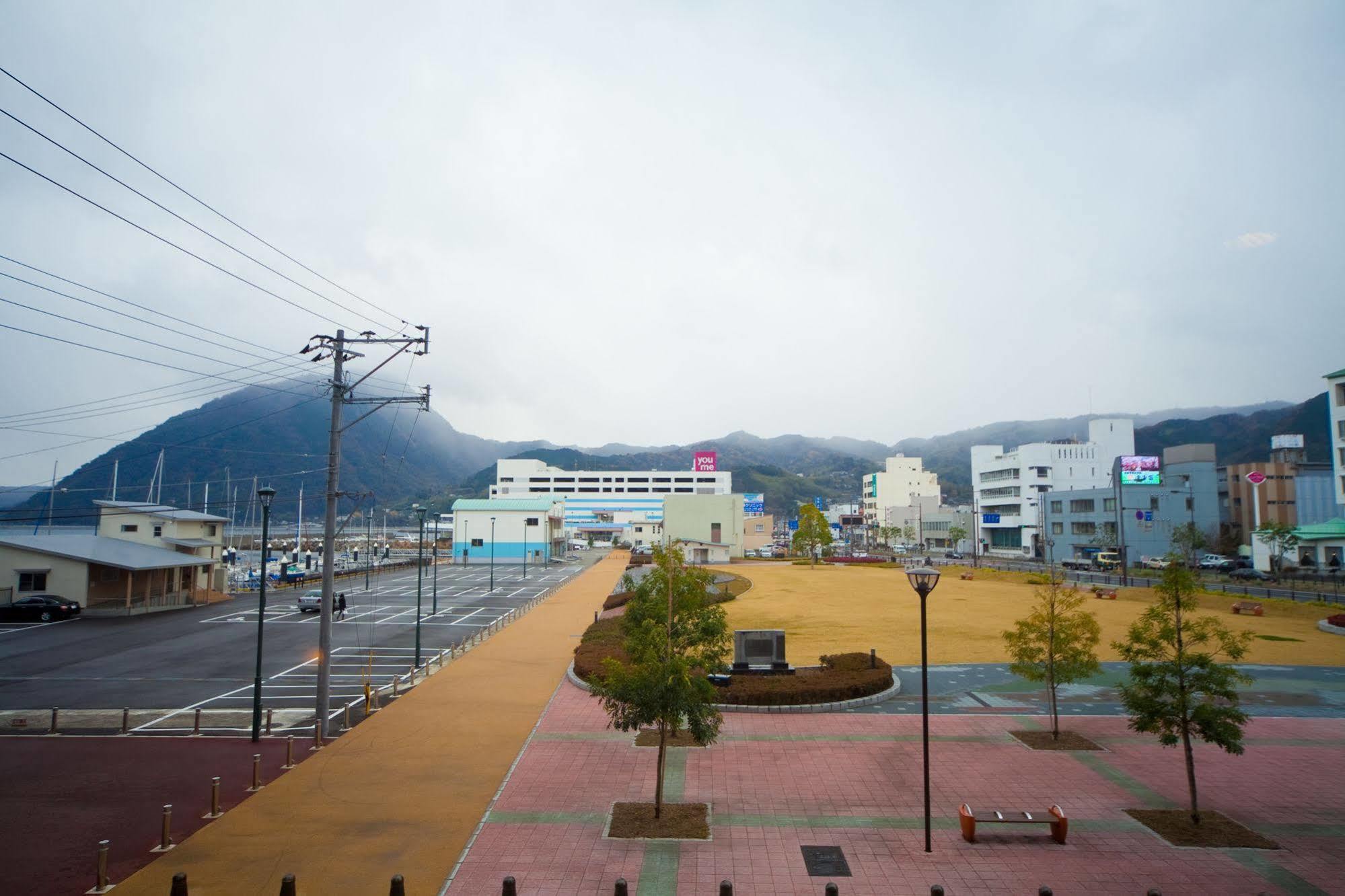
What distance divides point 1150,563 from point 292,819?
8074 centimetres

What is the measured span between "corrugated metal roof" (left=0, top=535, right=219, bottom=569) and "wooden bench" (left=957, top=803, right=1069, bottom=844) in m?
48.6

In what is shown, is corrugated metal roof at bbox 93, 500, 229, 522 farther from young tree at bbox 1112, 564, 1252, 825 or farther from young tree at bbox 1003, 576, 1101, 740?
young tree at bbox 1112, 564, 1252, 825

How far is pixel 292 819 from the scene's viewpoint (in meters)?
12.8

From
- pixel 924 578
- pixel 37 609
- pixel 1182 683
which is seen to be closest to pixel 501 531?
pixel 37 609

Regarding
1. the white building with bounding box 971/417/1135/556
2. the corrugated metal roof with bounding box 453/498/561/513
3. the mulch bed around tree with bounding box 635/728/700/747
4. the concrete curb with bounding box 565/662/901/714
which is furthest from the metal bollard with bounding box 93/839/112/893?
the white building with bounding box 971/417/1135/556

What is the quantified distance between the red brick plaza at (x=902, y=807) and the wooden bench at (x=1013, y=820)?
20cm

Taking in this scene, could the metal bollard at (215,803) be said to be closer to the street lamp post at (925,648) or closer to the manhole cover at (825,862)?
the manhole cover at (825,862)

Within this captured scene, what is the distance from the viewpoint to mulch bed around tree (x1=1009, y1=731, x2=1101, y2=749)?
17062 mm

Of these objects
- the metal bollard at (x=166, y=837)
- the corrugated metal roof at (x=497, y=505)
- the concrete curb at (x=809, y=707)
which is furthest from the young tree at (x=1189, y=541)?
the metal bollard at (x=166, y=837)

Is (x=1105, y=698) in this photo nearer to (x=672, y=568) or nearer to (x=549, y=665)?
(x=672, y=568)

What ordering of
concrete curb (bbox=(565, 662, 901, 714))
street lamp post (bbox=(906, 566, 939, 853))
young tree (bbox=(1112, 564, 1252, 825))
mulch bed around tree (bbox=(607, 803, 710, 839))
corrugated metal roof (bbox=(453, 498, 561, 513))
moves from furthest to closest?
corrugated metal roof (bbox=(453, 498, 561, 513)) → concrete curb (bbox=(565, 662, 901, 714)) → young tree (bbox=(1112, 564, 1252, 825)) → mulch bed around tree (bbox=(607, 803, 710, 839)) → street lamp post (bbox=(906, 566, 939, 853))

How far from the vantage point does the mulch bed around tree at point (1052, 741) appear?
17062 millimetres

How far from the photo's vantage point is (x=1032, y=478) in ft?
343

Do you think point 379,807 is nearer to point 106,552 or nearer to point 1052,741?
point 1052,741
